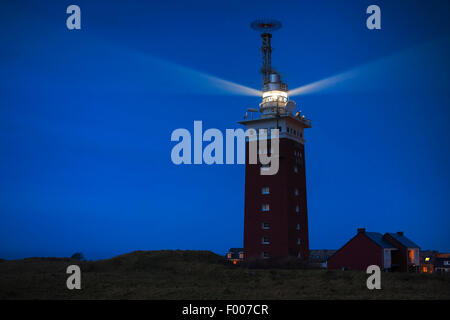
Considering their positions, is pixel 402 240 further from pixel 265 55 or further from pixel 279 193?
pixel 265 55

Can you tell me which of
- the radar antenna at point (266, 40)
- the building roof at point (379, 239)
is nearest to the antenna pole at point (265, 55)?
the radar antenna at point (266, 40)

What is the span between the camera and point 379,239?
156 ft

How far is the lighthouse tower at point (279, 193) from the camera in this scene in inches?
1885

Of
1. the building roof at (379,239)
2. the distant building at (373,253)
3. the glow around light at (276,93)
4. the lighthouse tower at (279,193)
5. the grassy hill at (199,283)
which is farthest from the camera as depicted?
the glow around light at (276,93)

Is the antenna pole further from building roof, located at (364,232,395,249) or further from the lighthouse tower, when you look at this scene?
building roof, located at (364,232,395,249)

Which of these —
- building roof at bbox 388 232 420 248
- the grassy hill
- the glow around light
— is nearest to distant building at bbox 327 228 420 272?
building roof at bbox 388 232 420 248

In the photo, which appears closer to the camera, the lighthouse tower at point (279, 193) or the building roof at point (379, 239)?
the building roof at point (379, 239)

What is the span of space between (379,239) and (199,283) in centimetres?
2445

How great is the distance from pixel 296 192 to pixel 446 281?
21.4 metres

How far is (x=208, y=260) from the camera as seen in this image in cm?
4375

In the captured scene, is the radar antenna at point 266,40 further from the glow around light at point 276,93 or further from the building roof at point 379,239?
the building roof at point 379,239
